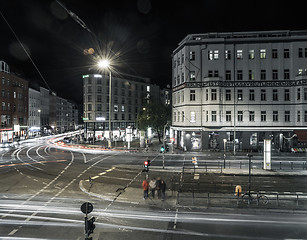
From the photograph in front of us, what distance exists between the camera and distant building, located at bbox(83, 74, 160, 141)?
71.0 meters

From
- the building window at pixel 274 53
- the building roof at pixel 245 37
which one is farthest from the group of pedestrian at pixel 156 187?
the building window at pixel 274 53

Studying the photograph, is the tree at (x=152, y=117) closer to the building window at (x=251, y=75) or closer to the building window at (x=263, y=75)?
the building window at (x=251, y=75)

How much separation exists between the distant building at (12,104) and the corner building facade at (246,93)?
49042mm

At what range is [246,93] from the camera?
43531 mm

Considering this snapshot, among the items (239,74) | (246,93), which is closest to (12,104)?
(239,74)

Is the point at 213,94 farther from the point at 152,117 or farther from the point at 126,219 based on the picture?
the point at 126,219

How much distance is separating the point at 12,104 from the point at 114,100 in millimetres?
28510

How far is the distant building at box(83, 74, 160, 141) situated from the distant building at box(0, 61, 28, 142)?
1982 centimetres

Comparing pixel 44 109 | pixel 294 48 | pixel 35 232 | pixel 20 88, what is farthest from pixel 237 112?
pixel 44 109

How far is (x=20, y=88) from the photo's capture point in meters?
74.1

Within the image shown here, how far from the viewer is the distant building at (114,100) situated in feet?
233

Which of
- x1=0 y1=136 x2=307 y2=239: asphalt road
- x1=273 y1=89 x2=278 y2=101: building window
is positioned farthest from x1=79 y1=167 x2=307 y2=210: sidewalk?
x1=273 y1=89 x2=278 y2=101: building window

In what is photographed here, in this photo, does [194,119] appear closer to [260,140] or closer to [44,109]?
[260,140]

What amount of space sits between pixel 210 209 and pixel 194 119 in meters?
30.1
